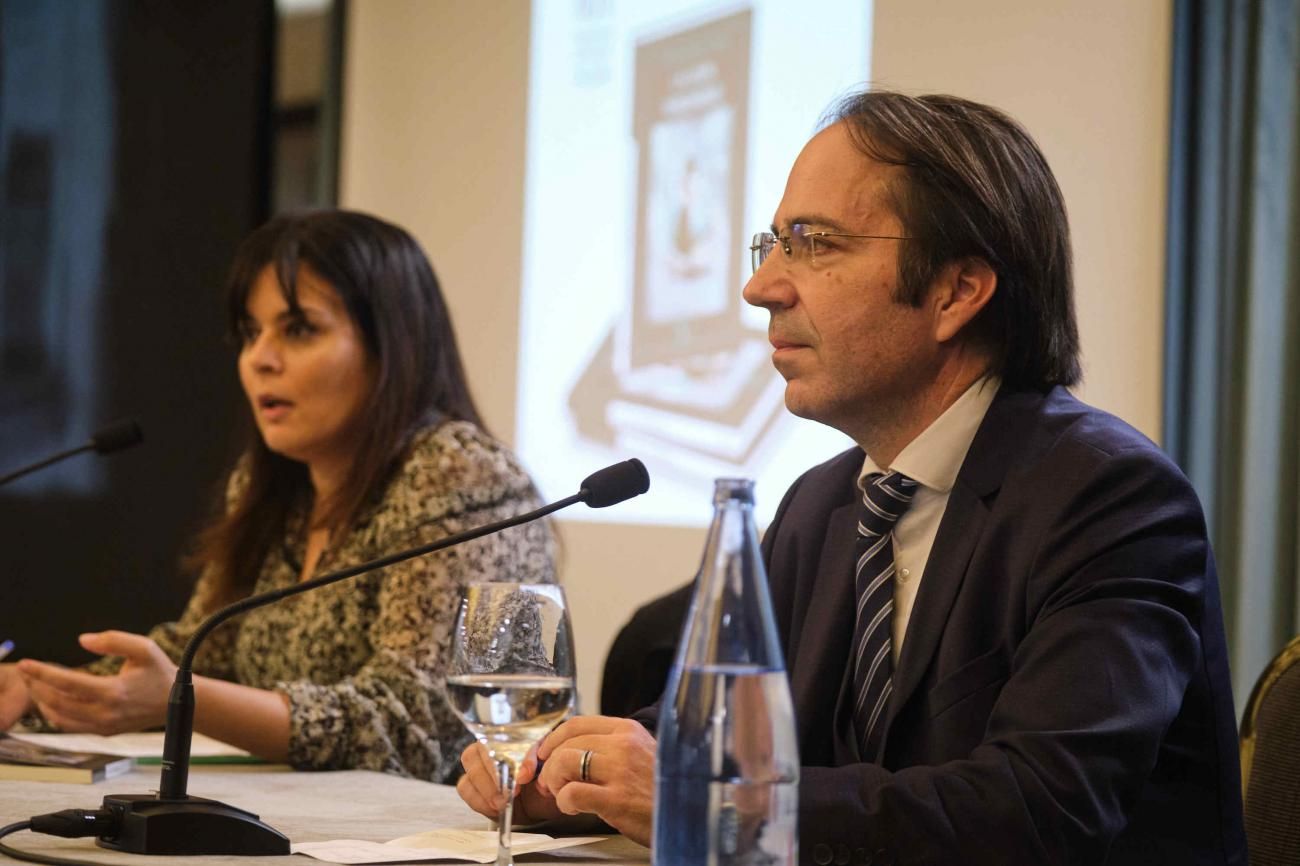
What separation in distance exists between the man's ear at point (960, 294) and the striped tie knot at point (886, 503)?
179mm

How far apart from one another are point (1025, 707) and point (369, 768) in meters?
1.01

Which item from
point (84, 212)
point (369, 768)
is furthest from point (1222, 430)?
point (84, 212)

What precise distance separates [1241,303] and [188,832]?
2413mm

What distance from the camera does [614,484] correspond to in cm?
141

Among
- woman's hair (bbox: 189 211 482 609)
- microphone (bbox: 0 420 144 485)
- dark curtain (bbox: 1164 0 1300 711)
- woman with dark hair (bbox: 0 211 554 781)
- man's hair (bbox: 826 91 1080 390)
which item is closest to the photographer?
man's hair (bbox: 826 91 1080 390)

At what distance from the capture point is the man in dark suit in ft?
4.01

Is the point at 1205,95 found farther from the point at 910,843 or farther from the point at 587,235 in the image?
the point at 910,843

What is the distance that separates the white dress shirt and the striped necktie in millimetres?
11

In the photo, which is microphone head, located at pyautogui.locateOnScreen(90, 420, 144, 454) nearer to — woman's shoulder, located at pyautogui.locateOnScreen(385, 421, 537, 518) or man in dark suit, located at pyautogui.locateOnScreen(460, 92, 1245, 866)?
woman's shoulder, located at pyautogui.locateOnScreen(385, 421, 537, 518)

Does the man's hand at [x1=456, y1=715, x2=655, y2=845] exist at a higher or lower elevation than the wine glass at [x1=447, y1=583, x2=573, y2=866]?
lower

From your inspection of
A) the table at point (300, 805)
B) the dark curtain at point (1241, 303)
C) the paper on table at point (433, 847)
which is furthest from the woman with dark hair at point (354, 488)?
the dark curtain at point (1241, 303)

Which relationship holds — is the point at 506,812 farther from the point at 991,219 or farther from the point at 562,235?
the point at 562,235

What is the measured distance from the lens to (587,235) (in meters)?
4.29

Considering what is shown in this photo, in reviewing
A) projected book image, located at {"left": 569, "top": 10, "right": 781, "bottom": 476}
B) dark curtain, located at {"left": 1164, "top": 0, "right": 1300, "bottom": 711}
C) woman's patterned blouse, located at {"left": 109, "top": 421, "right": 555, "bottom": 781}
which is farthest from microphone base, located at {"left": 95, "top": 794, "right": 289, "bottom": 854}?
projected book image, located at {"left": 569, "top": 10, "right": 781, "bottom": 476}
